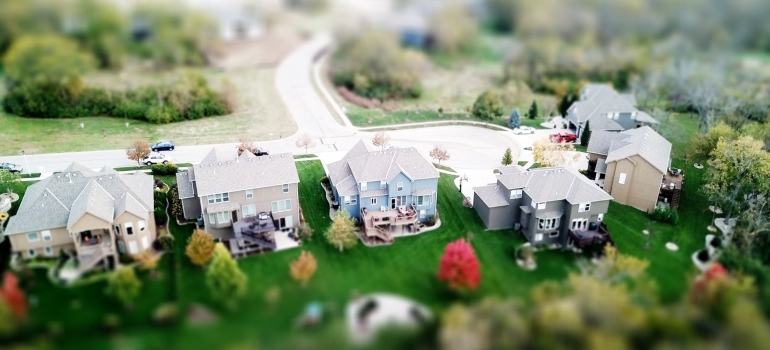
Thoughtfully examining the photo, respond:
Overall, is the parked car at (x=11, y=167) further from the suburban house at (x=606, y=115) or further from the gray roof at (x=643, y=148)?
the suburban house at (x=606, y=115)

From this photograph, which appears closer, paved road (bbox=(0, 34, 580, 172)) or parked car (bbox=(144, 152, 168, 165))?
parked car (bbox=(144, 152, 168, 165))

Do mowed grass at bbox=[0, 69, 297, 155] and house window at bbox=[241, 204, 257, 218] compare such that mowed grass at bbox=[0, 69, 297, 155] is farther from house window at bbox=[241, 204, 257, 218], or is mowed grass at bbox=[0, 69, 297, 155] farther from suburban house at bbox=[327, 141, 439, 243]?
suburban house at bbox=[327, 141, 439, 243]

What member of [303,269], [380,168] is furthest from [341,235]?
[380,168]

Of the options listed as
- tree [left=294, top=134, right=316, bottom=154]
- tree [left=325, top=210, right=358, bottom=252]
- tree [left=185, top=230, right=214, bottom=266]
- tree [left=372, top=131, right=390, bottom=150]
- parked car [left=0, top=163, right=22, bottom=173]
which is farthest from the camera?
tree [left=372, top=131, right=390, bottom=150]

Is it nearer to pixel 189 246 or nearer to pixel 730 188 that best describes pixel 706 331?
pixel 730 188

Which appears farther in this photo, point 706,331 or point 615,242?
point 615,242

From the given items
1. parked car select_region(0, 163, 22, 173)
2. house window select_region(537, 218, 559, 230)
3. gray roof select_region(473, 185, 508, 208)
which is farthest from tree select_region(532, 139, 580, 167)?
parked car select_region(0, 163, 22, 173)

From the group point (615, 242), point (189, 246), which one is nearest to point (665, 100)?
point (615, 242)

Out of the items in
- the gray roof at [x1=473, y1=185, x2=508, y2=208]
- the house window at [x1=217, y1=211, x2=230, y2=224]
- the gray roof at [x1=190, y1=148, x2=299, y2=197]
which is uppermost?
the gray roof at [x1=190, y1=148, x2=299, y2=197]
